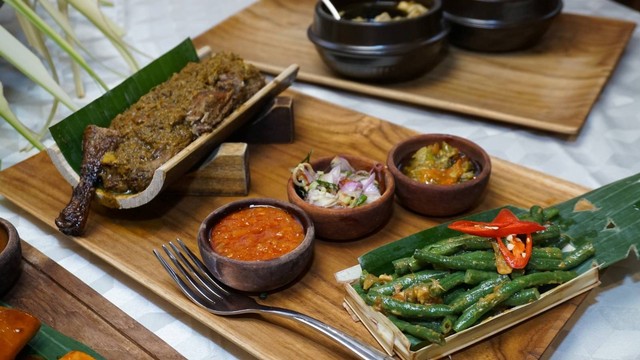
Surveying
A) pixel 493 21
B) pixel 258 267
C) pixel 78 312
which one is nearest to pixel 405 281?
pixel 258 267

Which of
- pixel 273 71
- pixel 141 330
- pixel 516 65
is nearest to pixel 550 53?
pixel 516 65

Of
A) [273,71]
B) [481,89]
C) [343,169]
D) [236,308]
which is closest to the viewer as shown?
[236,308]

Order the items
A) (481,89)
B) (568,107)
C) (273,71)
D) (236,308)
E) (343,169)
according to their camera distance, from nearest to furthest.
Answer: (236,308) < (343,169) < (568,107) < (481,89) < (273,71)

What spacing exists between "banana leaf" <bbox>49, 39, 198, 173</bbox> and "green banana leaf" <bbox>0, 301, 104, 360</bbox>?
0.74m

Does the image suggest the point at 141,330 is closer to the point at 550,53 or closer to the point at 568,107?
the point at 568,107

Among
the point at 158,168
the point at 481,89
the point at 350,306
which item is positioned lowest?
the point at 481,89

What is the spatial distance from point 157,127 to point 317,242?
75cm

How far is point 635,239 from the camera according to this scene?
2.11m

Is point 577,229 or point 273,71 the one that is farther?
point 273,71

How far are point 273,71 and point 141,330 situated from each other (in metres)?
1.85

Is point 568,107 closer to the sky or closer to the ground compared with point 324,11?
closer to the ground

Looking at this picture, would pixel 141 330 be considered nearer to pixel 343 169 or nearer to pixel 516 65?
pixel 343 169

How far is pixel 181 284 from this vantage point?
2066mm

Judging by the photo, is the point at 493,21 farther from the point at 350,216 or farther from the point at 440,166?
the point at 350,216
